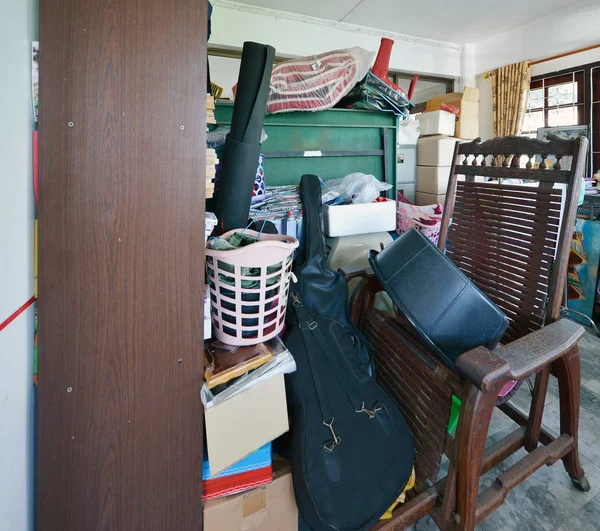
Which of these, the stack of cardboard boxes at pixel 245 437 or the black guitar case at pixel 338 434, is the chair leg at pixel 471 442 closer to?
the black guitar case at pixel 338 434

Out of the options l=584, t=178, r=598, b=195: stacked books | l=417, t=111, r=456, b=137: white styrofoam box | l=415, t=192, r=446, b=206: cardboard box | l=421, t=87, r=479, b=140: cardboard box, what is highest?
l=421, t=87, r=479, b=140: cardboard box

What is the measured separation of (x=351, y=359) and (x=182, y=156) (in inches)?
30.5

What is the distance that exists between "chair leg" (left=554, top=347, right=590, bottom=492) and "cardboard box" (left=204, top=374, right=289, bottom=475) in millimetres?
855

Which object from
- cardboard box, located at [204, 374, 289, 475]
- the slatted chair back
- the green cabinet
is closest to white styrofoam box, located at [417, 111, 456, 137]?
the green cabinet

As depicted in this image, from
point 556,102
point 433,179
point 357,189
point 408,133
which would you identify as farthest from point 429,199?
point 556,102

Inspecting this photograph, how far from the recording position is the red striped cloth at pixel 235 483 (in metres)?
0.89

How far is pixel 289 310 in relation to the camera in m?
1.17

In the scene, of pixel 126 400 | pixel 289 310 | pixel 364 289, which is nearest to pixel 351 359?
pixel 289 310

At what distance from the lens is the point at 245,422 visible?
0.88m

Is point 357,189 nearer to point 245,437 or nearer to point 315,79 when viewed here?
point 315,79

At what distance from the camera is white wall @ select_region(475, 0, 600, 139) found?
3.63m

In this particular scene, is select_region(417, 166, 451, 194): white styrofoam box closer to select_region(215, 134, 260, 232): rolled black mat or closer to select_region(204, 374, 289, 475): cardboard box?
select_region(215, 134, 260, 232): rolled black mat

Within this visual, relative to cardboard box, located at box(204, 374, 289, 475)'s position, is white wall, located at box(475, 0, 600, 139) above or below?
above

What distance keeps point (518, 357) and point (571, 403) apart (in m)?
0.50
